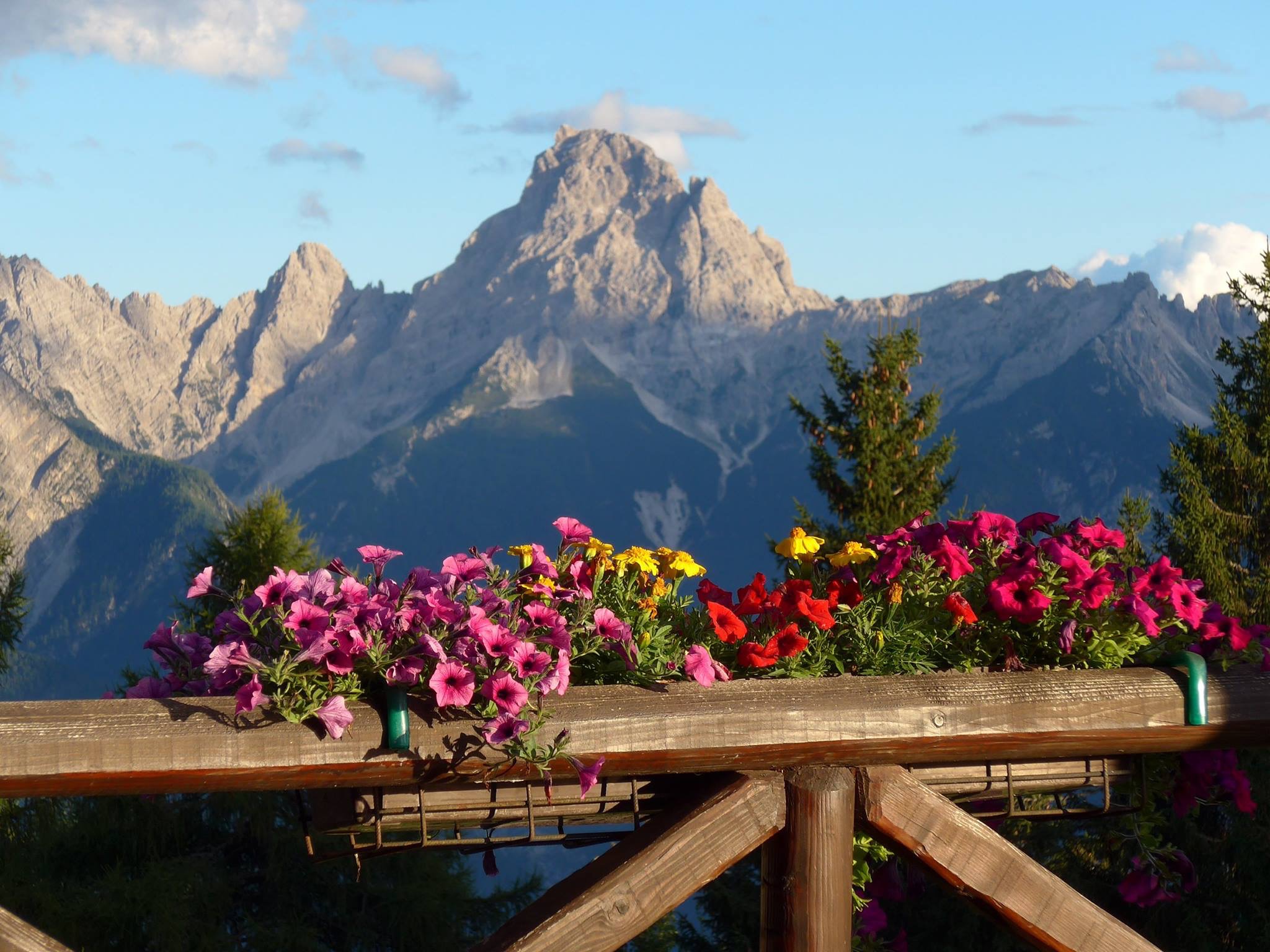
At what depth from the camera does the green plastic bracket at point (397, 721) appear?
2756 millimetres

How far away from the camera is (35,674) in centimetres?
16350

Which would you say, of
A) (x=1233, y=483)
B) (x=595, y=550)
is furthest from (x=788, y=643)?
(x=1233, y=483)

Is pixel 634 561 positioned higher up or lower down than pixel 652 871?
higher up

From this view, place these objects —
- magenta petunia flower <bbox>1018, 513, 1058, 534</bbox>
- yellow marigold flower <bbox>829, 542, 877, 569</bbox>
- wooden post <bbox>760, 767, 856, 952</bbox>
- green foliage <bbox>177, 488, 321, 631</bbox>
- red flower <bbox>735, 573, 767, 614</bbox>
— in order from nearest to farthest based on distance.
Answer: wooden post <bbox>760, 767, 856, 952</bbox> → red flower <bbox>735, 573, 767, 614</bbox> → yellow marigold flower <bbox>829, 542, 877, 569</bbox> → magenta petunia flower <bbox>1018, 513, 1058, 534</bbox> → green foliage <bbox>177, 488, 321, 631</bbox>

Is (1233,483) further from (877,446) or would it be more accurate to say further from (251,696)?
(251,696)

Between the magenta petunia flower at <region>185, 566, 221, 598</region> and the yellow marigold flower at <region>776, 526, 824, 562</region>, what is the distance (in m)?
1.46

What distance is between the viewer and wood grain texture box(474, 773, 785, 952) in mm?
2824

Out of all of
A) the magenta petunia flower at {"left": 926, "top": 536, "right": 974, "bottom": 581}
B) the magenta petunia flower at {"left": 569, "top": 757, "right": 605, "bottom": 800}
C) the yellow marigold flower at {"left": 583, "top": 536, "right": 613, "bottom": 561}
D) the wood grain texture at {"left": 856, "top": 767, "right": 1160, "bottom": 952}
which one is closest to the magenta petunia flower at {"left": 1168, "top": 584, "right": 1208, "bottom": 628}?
the magenta petunia flower at {"left": 926, "top": 536, "right": 974, "bottom": 581}

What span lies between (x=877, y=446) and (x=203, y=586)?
19139 mm

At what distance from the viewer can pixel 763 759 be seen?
9.73 ft

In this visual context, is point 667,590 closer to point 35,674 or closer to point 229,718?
point 229,718

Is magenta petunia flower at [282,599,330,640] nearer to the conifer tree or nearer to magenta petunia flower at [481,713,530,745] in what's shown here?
magenta petunia flower at [481,713,530,745]

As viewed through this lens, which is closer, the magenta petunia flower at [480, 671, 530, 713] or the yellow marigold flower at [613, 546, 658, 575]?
the magenta petunia flower at [480, 671, 530, 713]

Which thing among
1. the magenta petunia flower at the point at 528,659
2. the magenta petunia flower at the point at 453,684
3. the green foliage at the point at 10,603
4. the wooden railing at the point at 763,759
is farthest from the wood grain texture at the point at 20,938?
the green foliage at the point at 10,603
